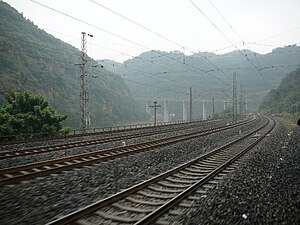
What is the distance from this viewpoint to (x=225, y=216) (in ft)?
21.6

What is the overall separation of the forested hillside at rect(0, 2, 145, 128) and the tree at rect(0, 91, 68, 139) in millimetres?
23897

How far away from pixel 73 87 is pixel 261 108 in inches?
4102

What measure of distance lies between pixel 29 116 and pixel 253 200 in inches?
1145

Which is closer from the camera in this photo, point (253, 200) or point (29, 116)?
point (253, 200)

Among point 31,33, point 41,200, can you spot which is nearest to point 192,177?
point 41,200

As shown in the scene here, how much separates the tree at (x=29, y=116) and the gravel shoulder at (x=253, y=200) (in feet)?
80.5

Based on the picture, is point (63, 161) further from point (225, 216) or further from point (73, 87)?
point (73, 87)

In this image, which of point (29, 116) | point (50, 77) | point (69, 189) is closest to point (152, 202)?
point (69, 189)

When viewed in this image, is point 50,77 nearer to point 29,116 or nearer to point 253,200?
point 29,116

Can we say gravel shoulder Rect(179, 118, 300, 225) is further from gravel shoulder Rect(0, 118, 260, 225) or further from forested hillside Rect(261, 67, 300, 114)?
forested hillside Rect(261, 67, 300, 114)

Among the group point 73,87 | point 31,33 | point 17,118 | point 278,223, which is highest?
point 31,33

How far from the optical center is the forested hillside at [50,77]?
71.9 m

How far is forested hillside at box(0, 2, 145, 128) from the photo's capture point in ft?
236

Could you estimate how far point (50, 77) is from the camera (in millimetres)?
84562
